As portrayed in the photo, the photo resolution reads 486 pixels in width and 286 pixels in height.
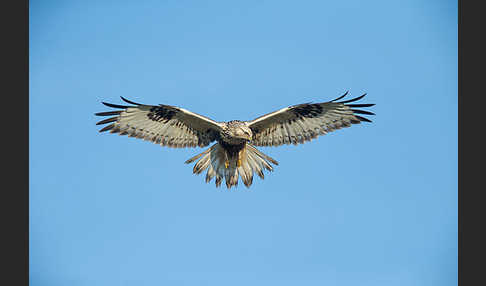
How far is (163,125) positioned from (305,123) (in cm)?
319

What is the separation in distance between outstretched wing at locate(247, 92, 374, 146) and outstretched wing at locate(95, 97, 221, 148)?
3.67 ft

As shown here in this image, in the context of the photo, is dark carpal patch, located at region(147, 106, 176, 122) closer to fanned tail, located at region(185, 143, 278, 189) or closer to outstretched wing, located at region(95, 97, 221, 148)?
outstretched wing, located at region(95, 97, 221, 148)

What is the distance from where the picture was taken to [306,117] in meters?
12.8

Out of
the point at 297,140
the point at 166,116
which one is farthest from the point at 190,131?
the point at 297,140

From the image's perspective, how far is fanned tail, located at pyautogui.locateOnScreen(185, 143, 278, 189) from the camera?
12.5 meters

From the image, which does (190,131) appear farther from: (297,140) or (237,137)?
(297,140)

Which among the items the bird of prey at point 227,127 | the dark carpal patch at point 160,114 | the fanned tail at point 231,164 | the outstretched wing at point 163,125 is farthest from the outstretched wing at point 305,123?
the dark carpal patch at point 160,114

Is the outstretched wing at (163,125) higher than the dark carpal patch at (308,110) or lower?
lower

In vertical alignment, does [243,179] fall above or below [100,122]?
below

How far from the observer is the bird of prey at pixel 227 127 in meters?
12.3

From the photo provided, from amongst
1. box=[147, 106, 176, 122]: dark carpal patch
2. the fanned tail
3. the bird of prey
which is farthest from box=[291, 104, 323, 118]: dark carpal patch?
box=[147, 106, 176, 122]: dark carpal patch

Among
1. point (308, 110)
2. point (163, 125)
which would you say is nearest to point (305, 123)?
point (308, 110)

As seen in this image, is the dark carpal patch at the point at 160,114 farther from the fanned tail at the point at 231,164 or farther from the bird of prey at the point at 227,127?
the fanned tail at the point at 231,164

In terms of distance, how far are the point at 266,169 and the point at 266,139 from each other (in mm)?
794
